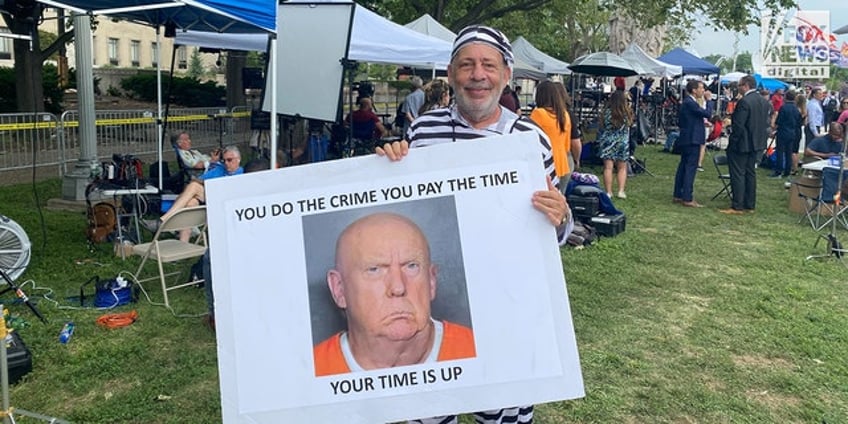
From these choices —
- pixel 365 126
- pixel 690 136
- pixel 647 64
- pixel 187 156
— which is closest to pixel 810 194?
pixel 690 136

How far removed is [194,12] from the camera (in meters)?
7.47

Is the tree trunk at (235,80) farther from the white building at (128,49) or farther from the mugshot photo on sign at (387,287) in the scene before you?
the white building at (128,49)

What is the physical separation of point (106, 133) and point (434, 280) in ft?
37.6

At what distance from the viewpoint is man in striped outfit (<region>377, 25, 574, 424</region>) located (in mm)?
2205

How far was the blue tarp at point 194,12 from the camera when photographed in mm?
5270

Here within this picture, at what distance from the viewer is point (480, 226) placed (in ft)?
6.57

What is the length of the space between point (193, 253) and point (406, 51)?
5.27 meters

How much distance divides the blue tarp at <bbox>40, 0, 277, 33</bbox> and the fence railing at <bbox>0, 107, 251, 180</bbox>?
2.38 m

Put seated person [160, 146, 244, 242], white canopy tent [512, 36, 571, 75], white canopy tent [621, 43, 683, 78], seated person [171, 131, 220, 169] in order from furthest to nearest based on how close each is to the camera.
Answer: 1. white canopy tent [512, 36, 571, 75]
2. white canopy tent [621, 43, 683, 78]
3. seated person [171, 131, 220, 169]
4. seated person [160, 146, 244, 242]

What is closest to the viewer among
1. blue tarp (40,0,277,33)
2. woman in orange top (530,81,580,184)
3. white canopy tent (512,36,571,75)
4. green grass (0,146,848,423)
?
green grass (0,146,848,423)

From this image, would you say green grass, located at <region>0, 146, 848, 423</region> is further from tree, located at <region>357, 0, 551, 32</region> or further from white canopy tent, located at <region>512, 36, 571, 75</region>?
tree, located at <region>357, 0, 551, 32</region>

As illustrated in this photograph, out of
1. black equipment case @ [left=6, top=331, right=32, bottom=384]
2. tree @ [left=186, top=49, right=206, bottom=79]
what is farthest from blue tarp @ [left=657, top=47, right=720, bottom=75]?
tree @ [left=186, top=49, right=206, bottom=79]

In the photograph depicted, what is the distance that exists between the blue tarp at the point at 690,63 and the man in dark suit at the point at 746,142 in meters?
11.5

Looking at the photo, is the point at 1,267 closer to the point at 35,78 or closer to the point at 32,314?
the point at 32,314
